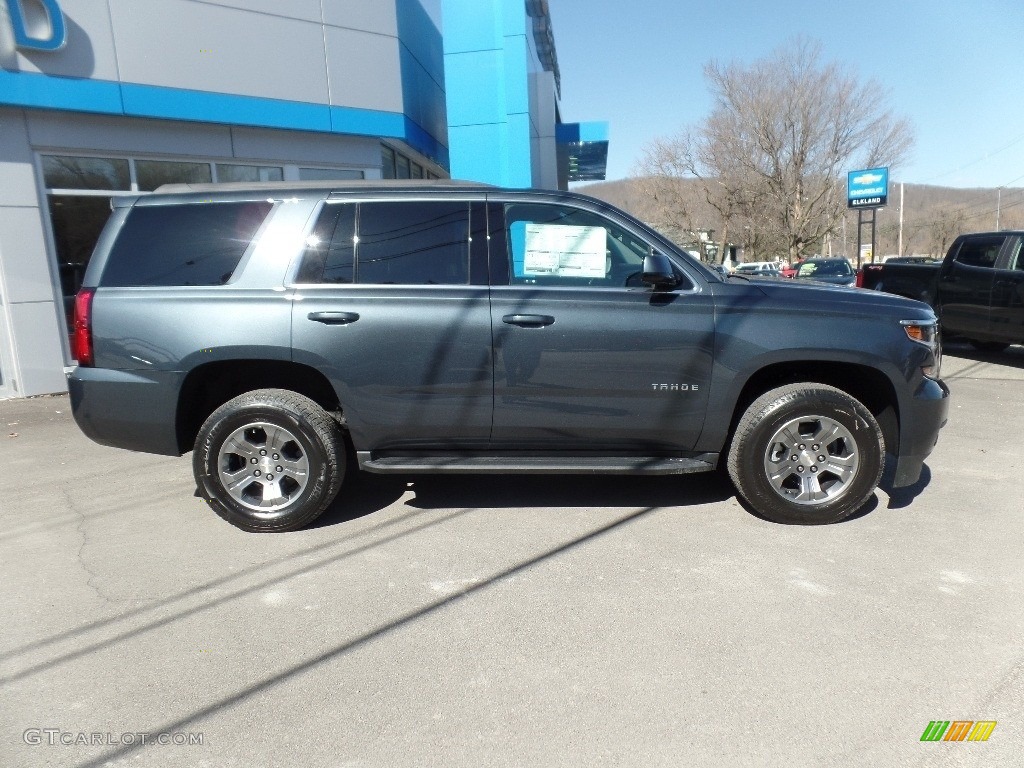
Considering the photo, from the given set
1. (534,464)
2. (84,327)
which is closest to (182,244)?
(84,327)

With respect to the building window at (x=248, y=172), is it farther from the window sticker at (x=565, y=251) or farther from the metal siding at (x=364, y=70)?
the window sticker at (x=565, y=251)

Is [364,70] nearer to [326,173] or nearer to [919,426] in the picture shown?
[326,173]

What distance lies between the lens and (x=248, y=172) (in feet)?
32.6

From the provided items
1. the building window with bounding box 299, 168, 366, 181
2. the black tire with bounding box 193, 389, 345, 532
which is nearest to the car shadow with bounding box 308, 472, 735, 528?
the black tire with bounding box 193, 389, 345, 532

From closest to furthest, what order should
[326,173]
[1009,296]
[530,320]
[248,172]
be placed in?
[530,320], [1009,296], [248,172], [326,173]

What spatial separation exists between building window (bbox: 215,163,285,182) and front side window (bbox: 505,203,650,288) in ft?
23.0

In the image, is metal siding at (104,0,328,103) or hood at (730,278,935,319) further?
metal siding at (104,0,328,103)

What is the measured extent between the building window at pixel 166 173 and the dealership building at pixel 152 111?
0.02 metres

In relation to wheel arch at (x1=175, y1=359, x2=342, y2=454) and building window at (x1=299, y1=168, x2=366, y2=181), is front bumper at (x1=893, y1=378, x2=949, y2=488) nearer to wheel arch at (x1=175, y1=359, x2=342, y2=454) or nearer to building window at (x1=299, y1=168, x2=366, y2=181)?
wheel arch at (x1=175, y1=359, x2=342, y2=454)

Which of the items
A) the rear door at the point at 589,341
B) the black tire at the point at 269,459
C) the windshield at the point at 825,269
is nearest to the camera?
the rear door at the point at 589,341

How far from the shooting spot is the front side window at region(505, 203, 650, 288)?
4.12m

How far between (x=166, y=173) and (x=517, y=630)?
28.5 ft

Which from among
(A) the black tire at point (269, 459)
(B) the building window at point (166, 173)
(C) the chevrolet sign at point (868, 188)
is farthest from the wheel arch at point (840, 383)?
(C) the chevrolet sign at point (868, 188)

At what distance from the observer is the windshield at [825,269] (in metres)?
24.2
